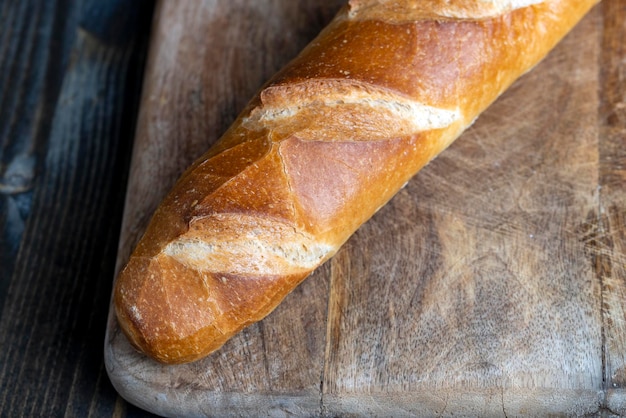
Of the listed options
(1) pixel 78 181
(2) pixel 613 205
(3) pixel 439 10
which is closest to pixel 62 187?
(1) pixel 78 181

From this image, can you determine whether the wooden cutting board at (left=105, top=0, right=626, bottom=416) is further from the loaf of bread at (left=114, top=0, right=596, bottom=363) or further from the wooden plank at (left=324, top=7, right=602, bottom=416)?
the loaf of bread at (left=114, top=0, right=596, bottom=363)

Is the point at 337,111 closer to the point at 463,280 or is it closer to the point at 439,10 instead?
the point at 439,10

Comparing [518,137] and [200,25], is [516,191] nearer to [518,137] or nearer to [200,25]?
[518,137]

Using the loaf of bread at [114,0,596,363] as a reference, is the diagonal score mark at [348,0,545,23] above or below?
above

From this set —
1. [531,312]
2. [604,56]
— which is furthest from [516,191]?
[604,56]

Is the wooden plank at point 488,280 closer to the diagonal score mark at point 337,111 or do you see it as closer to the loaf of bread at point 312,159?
the loaf of bread at point 312,159

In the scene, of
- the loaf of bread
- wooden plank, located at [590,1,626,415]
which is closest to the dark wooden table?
wooden plank, located at [590,1,626,415]
